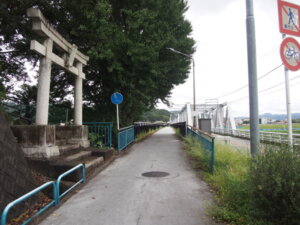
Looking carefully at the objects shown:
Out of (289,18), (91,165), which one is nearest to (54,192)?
(91,165)

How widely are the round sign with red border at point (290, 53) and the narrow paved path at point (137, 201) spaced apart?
2.89 metres

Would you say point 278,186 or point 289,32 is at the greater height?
point 289,32

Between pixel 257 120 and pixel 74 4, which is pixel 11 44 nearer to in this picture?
pixel 74 4

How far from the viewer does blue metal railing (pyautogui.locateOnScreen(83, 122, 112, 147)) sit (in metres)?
9.64

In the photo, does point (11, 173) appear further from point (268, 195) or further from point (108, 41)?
point (108, 41)

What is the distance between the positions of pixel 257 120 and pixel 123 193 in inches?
125

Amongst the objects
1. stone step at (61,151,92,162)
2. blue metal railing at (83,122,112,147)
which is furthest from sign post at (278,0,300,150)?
blue metal railing at (83,122,112,147)

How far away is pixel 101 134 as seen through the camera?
10312 mm

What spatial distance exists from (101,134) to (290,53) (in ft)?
26.6

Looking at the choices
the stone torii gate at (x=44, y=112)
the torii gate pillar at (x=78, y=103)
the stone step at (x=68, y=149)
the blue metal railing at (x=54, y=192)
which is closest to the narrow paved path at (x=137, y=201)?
the blue metal railing at (x=54, y=192)

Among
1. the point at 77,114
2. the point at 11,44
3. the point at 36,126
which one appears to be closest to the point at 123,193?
the point at 36,126

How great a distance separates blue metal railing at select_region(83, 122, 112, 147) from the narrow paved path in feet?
9.34

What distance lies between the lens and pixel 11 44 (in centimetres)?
1038

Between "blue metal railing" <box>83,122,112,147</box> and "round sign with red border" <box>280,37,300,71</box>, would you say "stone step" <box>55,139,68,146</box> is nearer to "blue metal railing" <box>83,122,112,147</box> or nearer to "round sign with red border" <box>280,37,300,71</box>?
"blue metal railing" <box>83,122,112,147</box>
